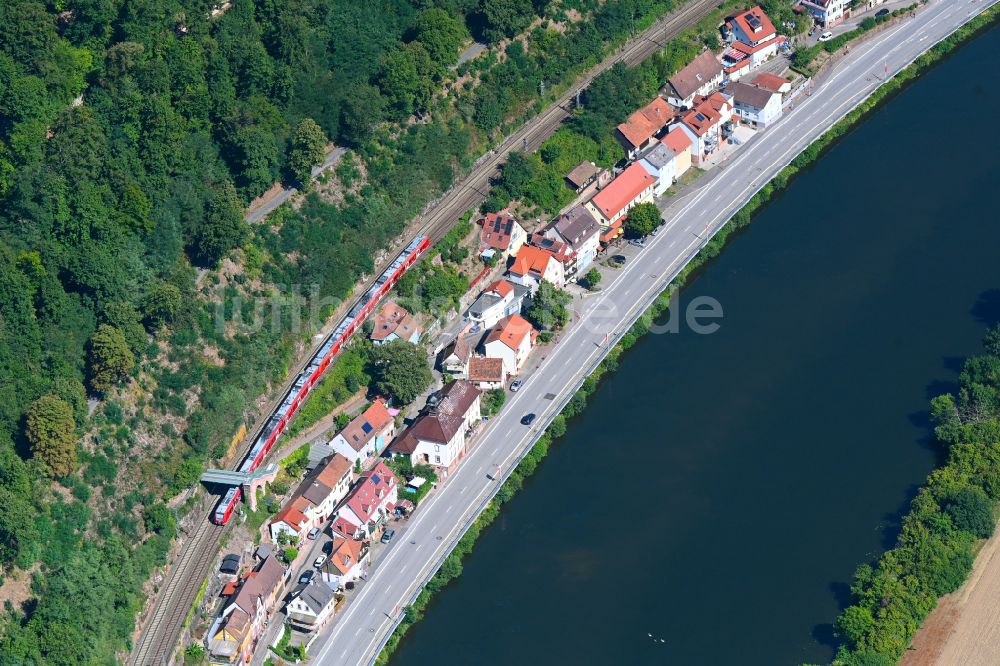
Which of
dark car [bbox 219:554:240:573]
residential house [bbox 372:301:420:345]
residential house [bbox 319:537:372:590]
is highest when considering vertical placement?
residential house [bbox 372:301:420:345]

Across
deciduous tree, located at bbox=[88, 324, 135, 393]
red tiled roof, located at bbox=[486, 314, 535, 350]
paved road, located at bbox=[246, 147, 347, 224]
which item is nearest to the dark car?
deciduous tree, located at bbox=[88, 324, 135, 393]

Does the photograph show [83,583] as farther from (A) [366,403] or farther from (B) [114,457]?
(A) [366,403]

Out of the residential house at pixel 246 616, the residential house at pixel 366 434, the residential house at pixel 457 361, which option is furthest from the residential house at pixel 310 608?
the residential house at pixel 457 361

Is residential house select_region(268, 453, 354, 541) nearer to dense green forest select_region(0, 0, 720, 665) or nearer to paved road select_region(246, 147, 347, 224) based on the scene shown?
dense green forest select_region(0, 0, 720, 665)

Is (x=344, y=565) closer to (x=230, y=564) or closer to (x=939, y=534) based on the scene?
(x=230, y=564)

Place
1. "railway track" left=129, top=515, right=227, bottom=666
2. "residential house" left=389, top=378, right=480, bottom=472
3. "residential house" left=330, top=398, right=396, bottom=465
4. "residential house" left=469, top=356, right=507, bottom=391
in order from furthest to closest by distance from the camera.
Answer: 1. "residential house" left=469, top=356, right=507, bottom=391
2. "residential house" left=389, top=378, right=480, bottom=472
3. "residential house" left=330, top=398, right=396, bottom=465
4. "railway track" left=129, top=515, right=227, bottom=666

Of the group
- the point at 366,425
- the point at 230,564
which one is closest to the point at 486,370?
the point at 366,425
